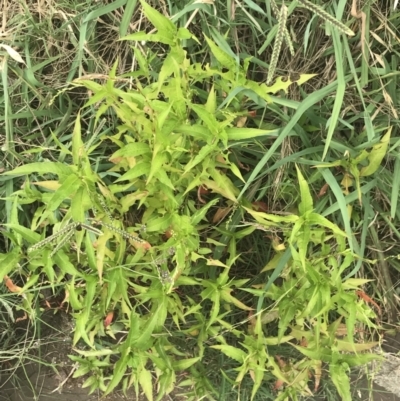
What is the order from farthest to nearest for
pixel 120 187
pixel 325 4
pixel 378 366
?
pixel 378 366 < pixel 325 4 < pixel 120 187

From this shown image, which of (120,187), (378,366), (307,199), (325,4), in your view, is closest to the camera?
(307,199)

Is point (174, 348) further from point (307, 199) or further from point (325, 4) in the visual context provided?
point (325, 4)

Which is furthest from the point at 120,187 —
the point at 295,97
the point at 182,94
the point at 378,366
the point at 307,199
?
the point at 378,366

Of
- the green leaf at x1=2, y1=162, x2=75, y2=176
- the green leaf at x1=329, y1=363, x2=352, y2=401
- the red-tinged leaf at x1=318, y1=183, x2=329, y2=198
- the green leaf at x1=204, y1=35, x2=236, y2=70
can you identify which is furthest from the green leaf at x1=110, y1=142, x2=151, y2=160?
the green leaf at x1=329, y1=363, x2=352, y2=401

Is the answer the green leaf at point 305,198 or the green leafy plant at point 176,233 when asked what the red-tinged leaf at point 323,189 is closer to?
the green leafy plant at point 176,233

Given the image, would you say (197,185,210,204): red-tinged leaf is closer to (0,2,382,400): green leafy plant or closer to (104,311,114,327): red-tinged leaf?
(0,2,382,400): green leafy plant

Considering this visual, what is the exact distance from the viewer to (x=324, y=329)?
107cm

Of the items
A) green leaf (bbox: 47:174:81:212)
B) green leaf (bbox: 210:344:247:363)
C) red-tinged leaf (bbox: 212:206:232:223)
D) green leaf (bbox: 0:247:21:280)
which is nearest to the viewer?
green leaf (bbox: 47:174:81:212)

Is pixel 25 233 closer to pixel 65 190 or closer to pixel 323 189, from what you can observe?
pixel 65 190

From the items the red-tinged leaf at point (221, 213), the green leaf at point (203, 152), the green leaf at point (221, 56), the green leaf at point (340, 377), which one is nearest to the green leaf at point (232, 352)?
the green leaf at point (340, 377)

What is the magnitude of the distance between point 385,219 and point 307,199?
39 centimetres

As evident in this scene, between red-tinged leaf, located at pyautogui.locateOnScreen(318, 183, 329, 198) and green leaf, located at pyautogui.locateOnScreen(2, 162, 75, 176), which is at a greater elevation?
green leaf, located at pyautogui.locateOnScreen(2, 162, 75, 176)

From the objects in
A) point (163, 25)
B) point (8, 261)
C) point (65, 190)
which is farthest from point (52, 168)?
point (163, 25)

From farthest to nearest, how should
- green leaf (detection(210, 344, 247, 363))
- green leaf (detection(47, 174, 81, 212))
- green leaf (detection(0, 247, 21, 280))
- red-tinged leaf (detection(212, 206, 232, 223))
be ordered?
red-tinged leaf (detection(212, 206, 232, 223)), green leaf (detection(210, 344, 247, 363)), green leaf (detection(0, 247, 21, 280)), green leaf (detection(47, 174, 81, 212))
